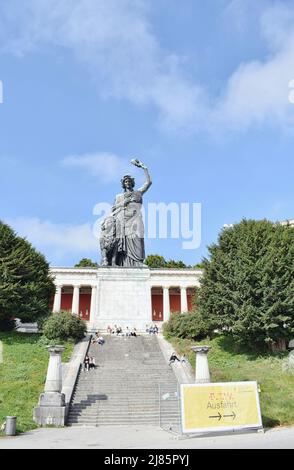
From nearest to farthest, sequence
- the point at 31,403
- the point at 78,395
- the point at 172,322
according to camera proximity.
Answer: the point at 31,403
the point at 78,395
the point at 172,322

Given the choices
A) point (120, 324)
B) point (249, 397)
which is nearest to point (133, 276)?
point (120, 324)

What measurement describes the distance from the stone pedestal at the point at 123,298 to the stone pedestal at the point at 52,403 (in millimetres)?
17673

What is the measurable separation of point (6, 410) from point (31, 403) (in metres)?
1.54

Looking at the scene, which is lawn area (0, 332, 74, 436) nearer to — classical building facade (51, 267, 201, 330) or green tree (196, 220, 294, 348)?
green tree (196, 220, 294, 348)

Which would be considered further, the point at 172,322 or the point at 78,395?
the point at 172,322

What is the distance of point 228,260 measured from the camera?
112 ft

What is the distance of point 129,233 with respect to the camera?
1624 inches

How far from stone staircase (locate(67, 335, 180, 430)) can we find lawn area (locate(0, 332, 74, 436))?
2.05m

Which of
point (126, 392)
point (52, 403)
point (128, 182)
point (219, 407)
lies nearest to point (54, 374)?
point (52, 403)

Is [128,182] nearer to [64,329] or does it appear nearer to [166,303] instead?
[64,329]

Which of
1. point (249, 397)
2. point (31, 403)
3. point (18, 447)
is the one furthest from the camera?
point (31, 403)

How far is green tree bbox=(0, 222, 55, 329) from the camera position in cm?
3747

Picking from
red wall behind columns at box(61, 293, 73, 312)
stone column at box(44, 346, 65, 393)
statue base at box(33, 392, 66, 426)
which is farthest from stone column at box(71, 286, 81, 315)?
statue base at box(33, 392, 66, 426)

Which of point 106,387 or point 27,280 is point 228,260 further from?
point 27,280
